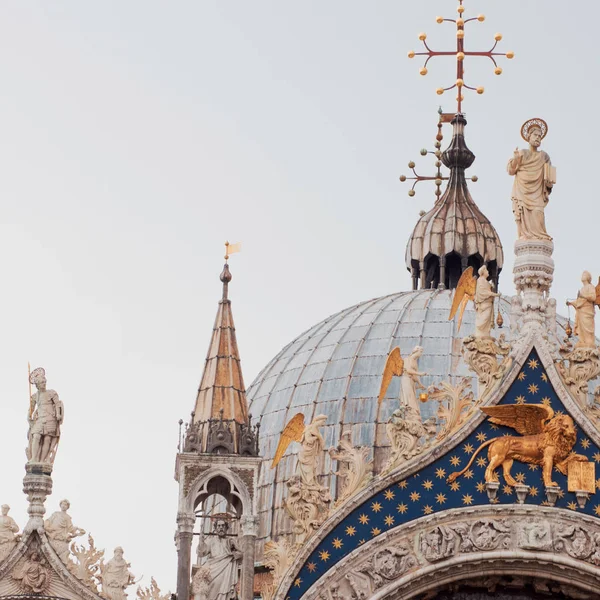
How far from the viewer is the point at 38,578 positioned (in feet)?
95.8

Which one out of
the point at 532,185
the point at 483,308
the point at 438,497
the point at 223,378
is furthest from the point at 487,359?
the point at 223,378

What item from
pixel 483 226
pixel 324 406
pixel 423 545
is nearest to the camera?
pixel 423 545

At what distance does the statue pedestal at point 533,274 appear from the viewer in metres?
30.2

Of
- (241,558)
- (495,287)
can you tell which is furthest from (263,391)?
(241,558)

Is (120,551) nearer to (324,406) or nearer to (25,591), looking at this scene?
(25,591)

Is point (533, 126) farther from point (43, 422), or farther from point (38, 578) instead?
point (38, 578)

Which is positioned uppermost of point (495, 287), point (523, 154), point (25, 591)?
point (495, 287)

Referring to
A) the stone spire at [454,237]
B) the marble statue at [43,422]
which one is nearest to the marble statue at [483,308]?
the marble statue at [43,422]

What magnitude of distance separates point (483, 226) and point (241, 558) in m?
14.2

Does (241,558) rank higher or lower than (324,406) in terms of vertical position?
lower

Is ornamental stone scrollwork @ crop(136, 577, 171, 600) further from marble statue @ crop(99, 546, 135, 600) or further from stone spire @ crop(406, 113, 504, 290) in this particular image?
stone spire @ crop(406, 113, 504, 290)

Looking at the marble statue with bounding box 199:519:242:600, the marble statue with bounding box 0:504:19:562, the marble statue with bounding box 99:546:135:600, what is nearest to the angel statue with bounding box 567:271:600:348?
the marble statue with bounding box 199:519:242:600

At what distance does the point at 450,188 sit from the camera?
43938mm

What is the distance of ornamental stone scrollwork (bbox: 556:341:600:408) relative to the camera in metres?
29.5
